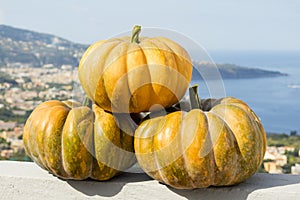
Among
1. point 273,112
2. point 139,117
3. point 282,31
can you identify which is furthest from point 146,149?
point 282,31

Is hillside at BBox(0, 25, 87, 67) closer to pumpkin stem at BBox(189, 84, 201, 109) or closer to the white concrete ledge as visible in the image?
the white concrete ledge

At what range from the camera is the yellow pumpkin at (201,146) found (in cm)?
132

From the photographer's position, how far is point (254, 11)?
5538cm

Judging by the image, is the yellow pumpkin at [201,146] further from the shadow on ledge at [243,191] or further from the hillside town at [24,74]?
the hillside town at [24,74]

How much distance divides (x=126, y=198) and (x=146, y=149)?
24cm

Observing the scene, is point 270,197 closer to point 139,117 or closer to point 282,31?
point 139,117

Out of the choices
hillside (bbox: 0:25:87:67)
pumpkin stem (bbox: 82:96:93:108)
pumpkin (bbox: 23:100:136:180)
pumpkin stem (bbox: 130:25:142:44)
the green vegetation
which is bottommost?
the green vegetation

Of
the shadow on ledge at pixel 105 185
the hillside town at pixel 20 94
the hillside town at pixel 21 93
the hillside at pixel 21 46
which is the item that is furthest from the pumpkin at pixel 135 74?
the hillside at pixel 21 46

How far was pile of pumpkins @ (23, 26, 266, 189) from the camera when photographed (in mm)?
1330

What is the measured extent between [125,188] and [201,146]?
349 mm

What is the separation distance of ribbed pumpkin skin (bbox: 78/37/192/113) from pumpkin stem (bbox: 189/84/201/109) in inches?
0.9

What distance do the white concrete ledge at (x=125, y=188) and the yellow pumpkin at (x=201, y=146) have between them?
0.19ft

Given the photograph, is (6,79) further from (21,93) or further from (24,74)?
(21,93)

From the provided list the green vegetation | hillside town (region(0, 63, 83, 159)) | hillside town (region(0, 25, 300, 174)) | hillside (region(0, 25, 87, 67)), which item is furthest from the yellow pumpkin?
the green vegetation
